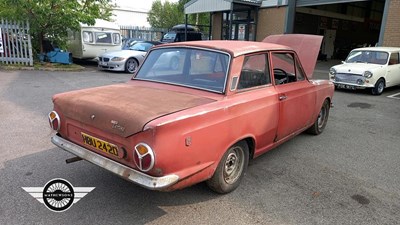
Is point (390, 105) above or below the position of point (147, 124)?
below

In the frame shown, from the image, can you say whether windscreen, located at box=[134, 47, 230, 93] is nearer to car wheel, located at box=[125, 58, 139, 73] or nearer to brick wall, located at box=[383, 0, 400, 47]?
car wheel, located at box=[125, 58, 139, 73]

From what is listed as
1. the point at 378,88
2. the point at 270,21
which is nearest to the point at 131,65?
the point at 270,21

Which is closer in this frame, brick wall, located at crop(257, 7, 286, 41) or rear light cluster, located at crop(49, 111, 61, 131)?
rear light cluster, located at crop(49, 111, 61, 131)

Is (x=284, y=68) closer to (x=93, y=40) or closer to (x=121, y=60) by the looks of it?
(x=121, y=60)

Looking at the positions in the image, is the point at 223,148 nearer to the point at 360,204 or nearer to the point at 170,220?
the point at 170,220

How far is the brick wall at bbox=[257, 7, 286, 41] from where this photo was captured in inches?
680

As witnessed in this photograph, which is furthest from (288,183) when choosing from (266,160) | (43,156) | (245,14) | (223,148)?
(245,14)

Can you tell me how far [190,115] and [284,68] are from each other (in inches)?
91.7

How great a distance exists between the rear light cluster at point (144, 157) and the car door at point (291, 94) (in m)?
2.07

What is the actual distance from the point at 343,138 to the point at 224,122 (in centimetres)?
337

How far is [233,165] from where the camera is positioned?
11.7ft

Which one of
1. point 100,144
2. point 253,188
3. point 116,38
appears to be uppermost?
point 116,38

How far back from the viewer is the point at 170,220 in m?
2.99

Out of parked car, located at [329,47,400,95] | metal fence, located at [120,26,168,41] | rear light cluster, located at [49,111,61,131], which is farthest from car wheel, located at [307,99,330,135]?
metal fence, located at [120,26,168,41]
